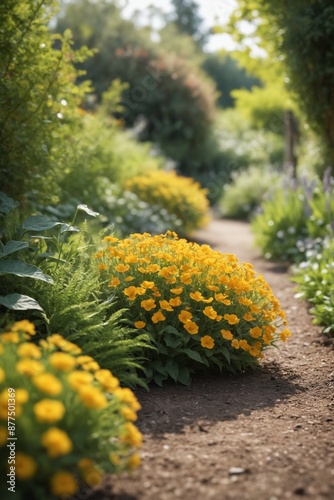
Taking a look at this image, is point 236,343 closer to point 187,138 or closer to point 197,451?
point 197,451

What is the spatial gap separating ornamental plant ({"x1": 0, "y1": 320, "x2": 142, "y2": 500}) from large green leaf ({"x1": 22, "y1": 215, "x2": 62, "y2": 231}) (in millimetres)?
1083

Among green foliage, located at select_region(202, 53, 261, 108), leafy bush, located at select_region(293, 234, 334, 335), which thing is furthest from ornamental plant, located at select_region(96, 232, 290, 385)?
green foliage, located at select_region(202, 53, 261, 108)

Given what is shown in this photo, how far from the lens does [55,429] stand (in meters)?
1.69

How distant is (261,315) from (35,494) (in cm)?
194

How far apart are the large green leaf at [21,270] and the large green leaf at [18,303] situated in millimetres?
118

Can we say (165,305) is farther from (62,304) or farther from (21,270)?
(21,270)

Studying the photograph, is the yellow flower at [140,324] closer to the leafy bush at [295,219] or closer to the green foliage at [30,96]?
the green foliage at [30,96]

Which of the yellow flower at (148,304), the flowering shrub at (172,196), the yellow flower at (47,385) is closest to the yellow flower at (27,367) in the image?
the yellow flower at (47,385)

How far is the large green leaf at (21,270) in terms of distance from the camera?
2.78 metres

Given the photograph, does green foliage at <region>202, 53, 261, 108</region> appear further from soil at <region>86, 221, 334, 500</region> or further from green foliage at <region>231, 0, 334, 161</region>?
soil at <region>86, 221, 334, 500</region>

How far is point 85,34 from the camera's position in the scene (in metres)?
15.1

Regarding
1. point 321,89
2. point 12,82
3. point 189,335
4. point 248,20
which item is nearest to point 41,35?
point 12,82

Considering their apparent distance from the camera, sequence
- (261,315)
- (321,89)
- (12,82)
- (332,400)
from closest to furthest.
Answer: (332,400) < (261,315) < (12,82) < (321,89)

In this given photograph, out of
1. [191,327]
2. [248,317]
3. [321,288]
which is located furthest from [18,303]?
[321,288]
